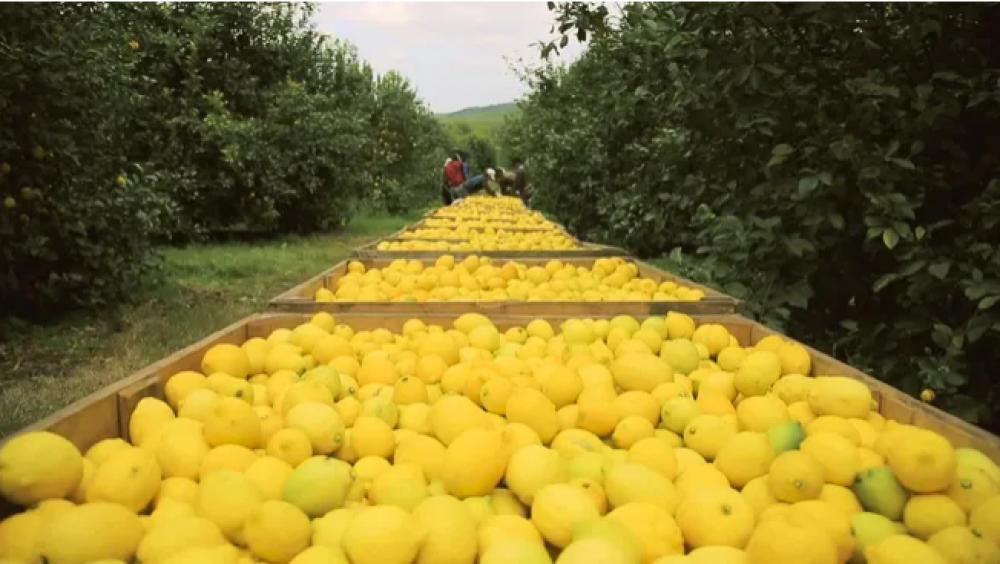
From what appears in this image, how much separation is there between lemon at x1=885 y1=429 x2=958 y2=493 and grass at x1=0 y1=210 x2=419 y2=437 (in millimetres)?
3817

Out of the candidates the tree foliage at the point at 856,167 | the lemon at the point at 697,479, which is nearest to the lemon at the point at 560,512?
the lemon at the point at 697,479

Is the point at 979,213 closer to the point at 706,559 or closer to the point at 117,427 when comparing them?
the point at 706,559

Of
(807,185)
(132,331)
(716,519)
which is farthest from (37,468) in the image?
(132,331)

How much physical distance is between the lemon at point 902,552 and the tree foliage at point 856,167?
1.97 metres

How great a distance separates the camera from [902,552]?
1381 millimetres

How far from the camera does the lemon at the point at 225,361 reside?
2500mm

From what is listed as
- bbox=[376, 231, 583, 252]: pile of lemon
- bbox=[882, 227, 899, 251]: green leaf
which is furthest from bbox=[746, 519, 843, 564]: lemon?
bbox=[376, 231, 583, 252]: pile of lemon

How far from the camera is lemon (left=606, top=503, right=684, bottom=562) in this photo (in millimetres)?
1477

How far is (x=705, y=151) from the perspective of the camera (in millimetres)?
4656

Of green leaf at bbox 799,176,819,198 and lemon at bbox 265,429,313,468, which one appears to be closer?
lemon at bbox 265,429,313,468

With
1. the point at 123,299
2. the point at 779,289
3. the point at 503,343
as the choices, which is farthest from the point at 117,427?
the point at 123,299

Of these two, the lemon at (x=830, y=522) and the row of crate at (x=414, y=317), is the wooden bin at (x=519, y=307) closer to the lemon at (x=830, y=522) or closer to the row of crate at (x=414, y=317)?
the row of crate at (x=414, y=317)

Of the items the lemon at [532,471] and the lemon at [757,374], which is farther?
the lemon at [757,374]

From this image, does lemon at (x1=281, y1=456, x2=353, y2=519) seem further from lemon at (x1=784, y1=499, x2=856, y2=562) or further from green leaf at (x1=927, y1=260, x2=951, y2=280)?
green leaf at (x1=927, y1=260, x2=951, y2=280)
